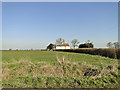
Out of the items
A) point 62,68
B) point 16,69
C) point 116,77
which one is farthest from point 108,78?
point 16,69

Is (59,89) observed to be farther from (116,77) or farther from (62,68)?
(116,77)

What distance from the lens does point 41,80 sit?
608cm

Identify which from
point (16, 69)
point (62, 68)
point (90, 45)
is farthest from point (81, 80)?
point (90, 45)

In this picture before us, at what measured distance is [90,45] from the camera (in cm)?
5172

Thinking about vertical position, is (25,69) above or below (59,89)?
above

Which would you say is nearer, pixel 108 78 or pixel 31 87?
pixel 31 87

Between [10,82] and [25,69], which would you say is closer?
[10,82]

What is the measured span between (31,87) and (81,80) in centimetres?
243

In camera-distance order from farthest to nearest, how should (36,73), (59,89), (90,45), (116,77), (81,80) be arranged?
(90,45) < (36,73) < (116,77) < (81,80) < (59,89)

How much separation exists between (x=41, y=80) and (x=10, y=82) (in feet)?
5.07

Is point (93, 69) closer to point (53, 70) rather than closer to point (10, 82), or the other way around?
point (53, 70)

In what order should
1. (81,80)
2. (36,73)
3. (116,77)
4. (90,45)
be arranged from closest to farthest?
(81,80)
(116,77)
(36,73)
(90,45)

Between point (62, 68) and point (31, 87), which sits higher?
point (62, 68)

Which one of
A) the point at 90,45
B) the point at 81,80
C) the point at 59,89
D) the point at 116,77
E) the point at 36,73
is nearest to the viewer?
the point at 59,89
